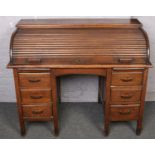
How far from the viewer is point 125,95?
2.59m

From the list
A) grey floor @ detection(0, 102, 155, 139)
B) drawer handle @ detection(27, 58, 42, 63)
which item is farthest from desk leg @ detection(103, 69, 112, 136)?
drawer handle @ detection(27, 58, 42, 63)

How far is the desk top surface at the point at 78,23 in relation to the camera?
2605 millimetres

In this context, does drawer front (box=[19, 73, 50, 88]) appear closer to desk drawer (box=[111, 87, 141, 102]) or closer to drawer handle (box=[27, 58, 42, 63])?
drawer handle (box=[27, 58, 42, 63])

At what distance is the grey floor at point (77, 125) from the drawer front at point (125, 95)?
47cm

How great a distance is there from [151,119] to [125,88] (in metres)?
0.82

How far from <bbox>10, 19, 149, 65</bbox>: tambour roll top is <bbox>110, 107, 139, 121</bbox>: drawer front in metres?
0.52

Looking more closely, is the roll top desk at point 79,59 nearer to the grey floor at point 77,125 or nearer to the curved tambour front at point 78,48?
the curved tambour front at point 78,48

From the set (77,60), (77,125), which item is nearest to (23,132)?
(77,125)

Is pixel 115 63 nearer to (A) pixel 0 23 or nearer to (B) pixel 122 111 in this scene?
(B) pixel 122 111

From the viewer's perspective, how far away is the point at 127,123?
9.97 feet

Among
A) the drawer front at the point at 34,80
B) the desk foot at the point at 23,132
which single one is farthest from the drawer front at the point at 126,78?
the desk foot at the point at 23,132

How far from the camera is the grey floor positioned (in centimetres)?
286
